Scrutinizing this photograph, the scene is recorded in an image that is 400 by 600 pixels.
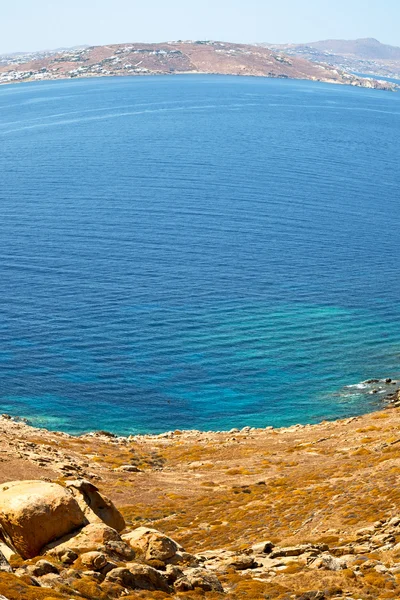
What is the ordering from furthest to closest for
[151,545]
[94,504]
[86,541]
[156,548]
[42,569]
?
1. [94,504]
2. [151,545]
3. [156,548]
4. [86,541]
5. [42,569]

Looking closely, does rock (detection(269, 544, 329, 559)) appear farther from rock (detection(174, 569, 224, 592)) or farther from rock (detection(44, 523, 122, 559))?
rock (detection(44, 523, 122, 559))

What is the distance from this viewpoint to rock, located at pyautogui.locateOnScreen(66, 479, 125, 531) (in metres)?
37.7

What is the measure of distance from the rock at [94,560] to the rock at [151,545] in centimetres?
315

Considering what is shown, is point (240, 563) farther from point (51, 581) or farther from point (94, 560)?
point (51, 581)

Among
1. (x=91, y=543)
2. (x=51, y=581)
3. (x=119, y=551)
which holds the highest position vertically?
(x=91, y=543)

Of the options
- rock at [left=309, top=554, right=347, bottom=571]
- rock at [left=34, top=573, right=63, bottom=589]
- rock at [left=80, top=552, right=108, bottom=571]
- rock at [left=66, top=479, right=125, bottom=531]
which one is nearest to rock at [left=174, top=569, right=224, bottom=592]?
rock at [left=80, top=552, right=108, bottom=571]

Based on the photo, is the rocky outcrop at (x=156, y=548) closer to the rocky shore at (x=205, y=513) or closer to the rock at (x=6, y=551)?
the rocky shore at (x=205, y=513)

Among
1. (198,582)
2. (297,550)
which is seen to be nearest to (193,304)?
(297,550)

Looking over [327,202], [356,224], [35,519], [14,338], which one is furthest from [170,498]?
[327,202]

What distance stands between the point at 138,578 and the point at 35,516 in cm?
563

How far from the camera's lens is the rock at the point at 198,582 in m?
32.2

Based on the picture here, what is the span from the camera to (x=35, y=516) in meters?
33.2

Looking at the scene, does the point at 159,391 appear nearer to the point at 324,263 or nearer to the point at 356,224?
the point at 324,263

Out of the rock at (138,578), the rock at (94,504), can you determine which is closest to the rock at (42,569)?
the rock at (138,578)
